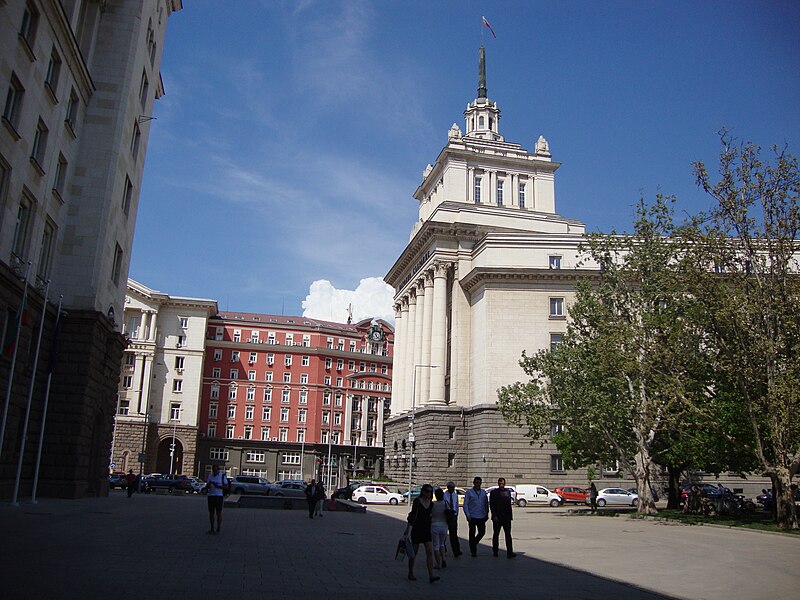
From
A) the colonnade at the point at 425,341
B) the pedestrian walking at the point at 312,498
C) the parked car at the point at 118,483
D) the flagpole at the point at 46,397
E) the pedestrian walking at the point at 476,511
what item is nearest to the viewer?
the pedestrian walking at the point at 476,511

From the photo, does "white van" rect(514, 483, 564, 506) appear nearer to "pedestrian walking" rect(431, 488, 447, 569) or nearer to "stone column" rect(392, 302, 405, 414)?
"stone column" rect(392, 302, 405, 414)

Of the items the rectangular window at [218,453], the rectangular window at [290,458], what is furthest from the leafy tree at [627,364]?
the rectangular window at [218,453]

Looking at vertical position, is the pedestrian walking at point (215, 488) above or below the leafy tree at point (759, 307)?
below

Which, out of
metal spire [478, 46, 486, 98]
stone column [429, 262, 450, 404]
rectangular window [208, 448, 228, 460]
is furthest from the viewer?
rectangular window [208, 448, 228, 460]

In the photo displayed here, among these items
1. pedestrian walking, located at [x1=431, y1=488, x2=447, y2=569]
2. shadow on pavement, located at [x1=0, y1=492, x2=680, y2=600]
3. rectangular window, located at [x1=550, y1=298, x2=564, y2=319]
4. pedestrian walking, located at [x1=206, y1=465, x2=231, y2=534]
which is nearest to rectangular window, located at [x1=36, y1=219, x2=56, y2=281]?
shadow on pavement, located at [x1=0, y1=492, x2=680, y2=600]

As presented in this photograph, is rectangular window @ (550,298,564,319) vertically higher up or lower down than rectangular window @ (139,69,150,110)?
lower down

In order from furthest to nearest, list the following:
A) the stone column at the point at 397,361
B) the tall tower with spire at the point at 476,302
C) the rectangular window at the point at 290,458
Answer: the rectangular window at the point at 290,458
the stone column at the point at 397,361
the tall tower with spire at the point at 476,302

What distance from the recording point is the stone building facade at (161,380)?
88562mm

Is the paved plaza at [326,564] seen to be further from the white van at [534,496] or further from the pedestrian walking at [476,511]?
the white van at [534,496]

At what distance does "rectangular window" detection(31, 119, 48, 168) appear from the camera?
2712 centimetres


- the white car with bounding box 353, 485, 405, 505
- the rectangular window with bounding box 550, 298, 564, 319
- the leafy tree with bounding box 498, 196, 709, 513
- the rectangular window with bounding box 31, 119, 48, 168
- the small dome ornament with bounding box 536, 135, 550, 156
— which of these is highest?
the small dome ornament with bounding box 536, 135, 550, 156

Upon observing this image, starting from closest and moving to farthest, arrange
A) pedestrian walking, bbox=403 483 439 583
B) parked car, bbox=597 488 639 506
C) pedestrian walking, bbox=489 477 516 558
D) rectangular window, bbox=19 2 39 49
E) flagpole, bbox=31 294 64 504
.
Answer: pedestrian walking, bbox=403 483 439 583, pedestrian walking, bbox=489 477 516 558, rectangular window, bbox=19 2 39 49, flagpole, bbox=31 294 64 504, parked car, bbox=597 488 639 506

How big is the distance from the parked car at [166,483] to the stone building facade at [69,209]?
2600 centimetres

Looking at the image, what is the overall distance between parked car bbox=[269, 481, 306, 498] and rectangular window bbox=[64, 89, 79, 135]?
1346 inches
